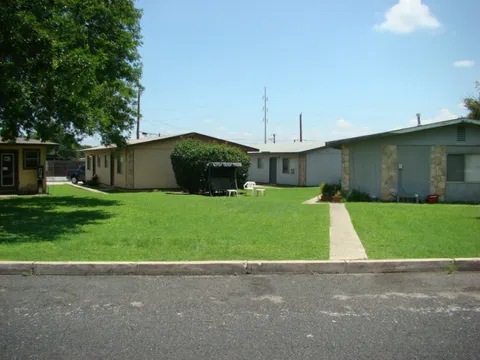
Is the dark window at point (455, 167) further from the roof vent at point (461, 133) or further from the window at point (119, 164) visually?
the window at point (119, 164)

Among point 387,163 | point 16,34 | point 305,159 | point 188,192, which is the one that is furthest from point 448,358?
point 305,159

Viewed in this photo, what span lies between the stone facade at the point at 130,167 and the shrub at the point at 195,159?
2819 mm

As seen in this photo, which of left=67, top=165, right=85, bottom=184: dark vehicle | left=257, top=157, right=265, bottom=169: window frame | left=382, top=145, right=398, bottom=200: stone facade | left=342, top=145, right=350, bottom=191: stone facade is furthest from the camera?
left=67, top=165, right=85, bottom=184: dark vehicle

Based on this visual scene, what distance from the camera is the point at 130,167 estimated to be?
2581 centimetres

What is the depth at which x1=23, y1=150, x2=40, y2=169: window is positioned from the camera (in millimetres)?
22672

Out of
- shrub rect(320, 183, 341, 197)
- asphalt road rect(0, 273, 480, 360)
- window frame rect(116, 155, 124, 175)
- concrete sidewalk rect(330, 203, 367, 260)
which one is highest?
window frame rect(116, 155, 124, 175)

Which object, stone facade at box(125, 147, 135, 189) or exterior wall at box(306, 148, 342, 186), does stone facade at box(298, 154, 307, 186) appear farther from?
stone facade at box(125, 147, 135, 189)

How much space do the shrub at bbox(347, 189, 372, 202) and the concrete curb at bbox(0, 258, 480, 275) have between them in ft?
36.7

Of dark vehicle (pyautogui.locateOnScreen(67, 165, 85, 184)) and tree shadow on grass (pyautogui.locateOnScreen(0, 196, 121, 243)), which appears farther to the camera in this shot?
dark vehicle (pyautogui.locateOnScreen(67, 165, 85, 184))

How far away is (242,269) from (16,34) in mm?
7268

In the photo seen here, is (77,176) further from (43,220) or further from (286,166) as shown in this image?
(43,220)

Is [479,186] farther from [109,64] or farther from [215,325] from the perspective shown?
[215,325]

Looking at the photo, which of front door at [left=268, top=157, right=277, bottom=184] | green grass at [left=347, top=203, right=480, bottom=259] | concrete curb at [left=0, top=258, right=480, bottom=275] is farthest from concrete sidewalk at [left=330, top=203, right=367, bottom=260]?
front door at [left=268, top=157, right=277, bottom=184]

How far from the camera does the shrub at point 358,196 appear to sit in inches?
715
